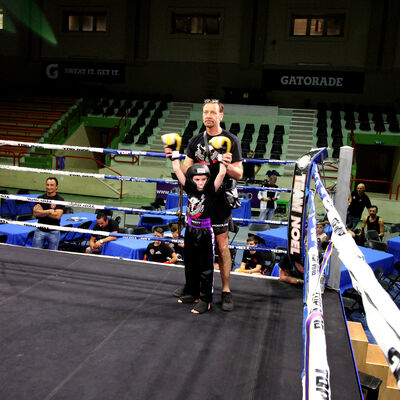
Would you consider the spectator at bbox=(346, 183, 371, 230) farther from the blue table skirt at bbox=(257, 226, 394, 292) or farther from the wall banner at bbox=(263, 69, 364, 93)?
the wall banner at bbox=(263, 69, 364, 93)

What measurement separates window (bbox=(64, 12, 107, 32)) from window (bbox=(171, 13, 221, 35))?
295cm

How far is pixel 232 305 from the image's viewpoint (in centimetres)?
273

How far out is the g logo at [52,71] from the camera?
17.7 metres

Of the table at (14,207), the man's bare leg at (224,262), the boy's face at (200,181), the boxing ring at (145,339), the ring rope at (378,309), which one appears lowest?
the table at (14,207)

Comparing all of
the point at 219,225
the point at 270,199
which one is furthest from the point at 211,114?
the point at 270,199

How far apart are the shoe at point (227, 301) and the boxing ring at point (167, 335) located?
0.06m

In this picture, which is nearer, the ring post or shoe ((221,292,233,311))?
shoe ((221,292,233,311))

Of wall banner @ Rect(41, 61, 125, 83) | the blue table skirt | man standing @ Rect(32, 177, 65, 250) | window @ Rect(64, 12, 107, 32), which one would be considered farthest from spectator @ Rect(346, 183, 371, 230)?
window @ Rect(64, 12, 107, 32)

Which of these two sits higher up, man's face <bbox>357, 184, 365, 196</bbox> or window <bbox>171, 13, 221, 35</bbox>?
window <bbox>171, 13, 221, 35</bbox>

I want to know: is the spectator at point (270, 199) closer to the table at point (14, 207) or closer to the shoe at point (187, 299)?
the table at point (14, 207)

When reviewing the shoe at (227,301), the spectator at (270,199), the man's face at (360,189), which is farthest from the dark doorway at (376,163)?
the shoe at (227,301)

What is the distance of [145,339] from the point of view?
90.0 inches

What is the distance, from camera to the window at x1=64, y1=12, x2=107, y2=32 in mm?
17203

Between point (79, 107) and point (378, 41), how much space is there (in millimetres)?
11389
